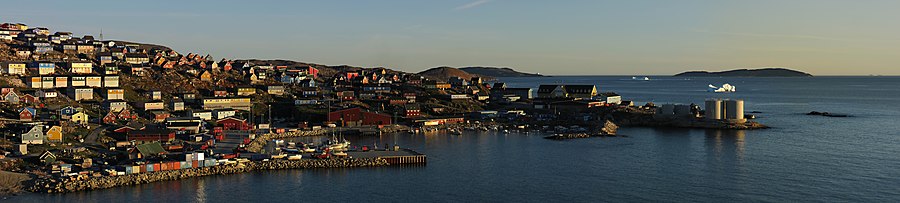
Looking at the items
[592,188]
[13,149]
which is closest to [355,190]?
[592,188]

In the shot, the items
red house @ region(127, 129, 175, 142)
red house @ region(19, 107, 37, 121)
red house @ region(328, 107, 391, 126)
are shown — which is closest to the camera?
red house @ region(127, 129, 175, 142)

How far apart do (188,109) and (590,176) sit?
27431mm

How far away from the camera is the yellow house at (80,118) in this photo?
37312mm

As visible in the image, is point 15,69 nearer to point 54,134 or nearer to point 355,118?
point 54,134

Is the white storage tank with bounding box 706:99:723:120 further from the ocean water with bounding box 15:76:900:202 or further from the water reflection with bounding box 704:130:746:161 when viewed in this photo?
the ocean water with bounding box 15:76:900:202

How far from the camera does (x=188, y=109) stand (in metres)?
45.6

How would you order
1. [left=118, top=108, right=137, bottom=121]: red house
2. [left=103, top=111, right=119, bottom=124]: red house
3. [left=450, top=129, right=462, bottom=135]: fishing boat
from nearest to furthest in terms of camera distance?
[left=103, top=111, right=119, bottom=124]: red house → [left=118, top=108, right=137, bottom=121]: red house → [left=450, top=129, right=462, bottom=135]: fishing boat

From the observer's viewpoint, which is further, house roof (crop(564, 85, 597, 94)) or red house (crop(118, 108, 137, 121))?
house roof (crop(564, 85, 597, 94))

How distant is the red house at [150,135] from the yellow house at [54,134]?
99.0 inches

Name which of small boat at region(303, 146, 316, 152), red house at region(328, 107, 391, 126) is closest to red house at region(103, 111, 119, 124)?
red house at region(328, 107, 391, 126)

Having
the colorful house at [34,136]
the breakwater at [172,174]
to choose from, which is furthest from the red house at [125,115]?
the breakwater at [172,174]

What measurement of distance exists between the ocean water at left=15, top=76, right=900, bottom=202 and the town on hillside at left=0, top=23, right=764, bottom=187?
3.16 m

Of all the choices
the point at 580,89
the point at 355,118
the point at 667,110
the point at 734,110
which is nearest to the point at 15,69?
the point at 355,118

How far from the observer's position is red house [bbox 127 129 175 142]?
106ft
